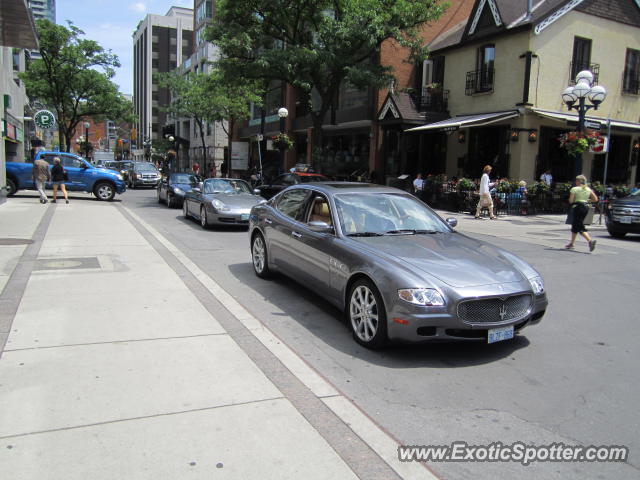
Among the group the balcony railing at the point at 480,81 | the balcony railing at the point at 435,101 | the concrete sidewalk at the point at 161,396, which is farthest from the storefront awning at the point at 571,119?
the concrete sidewalk at the point at 161,396

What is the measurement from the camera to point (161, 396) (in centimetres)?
374

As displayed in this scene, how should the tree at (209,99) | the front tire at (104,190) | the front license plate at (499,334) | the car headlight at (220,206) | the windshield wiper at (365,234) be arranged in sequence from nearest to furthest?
the front license plate at (499,334) → the windshield wiper at (365,234) → the car headlight at (220,206) → the front tire at (104,190) → the tree at (209,99)

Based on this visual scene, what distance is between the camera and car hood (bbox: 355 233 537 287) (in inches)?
186

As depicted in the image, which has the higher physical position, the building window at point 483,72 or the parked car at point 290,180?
the building window at point 483,72

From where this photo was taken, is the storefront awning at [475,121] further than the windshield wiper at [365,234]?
Yes

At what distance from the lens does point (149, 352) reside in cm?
460

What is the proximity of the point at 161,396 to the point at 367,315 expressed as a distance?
6.60 ft

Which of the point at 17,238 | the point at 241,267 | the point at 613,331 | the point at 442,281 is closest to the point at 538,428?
the point at 442,281

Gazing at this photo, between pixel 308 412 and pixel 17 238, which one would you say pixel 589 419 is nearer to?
pixel 308 412

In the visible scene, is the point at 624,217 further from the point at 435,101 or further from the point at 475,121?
the point at 435,101

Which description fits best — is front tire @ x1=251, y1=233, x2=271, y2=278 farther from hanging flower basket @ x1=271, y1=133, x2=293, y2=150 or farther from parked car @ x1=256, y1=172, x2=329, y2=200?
hanging flower basket @ x1=271, y1=133, x2=293, y2=150

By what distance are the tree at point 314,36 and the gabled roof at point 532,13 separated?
3698 mm

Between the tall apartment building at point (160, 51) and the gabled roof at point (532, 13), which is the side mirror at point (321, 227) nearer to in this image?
the gabled roof at point (532, 13)

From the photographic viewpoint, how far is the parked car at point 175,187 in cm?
1930
